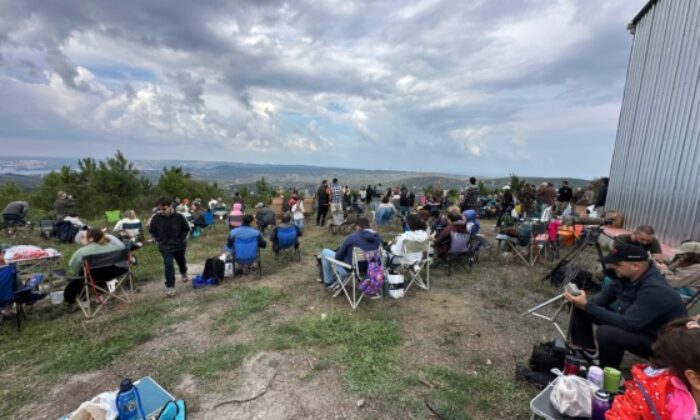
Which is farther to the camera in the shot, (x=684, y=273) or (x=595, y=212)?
(x=595, y=212)

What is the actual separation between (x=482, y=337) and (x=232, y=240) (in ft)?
13.9

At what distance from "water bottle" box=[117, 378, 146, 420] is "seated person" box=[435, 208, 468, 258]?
16.7ft

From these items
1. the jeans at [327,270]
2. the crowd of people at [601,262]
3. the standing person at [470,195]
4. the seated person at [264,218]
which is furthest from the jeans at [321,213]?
the jeans at [327,270]

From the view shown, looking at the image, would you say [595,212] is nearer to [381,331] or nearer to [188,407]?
[381,331]

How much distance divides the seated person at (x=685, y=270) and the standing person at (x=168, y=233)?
21.5ft

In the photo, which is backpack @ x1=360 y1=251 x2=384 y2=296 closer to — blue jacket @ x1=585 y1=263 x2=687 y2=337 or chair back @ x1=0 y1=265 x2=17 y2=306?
blue jacket @ x1=585 y1=263 x2=687 y2=337

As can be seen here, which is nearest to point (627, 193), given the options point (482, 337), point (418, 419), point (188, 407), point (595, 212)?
point (595, 212)

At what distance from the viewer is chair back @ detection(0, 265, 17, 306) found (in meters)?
3.89

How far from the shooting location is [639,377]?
171 cm

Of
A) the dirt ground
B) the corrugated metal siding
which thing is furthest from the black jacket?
the corrugated metal siding

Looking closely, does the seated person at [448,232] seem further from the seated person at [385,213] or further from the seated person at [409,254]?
the seated person at [385,213]

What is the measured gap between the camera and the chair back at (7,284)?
3.89 metres

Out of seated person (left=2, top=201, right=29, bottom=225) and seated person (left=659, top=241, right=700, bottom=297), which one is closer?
seated person (left=659, top=241, right=700, bottom=297)

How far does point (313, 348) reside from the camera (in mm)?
3604
